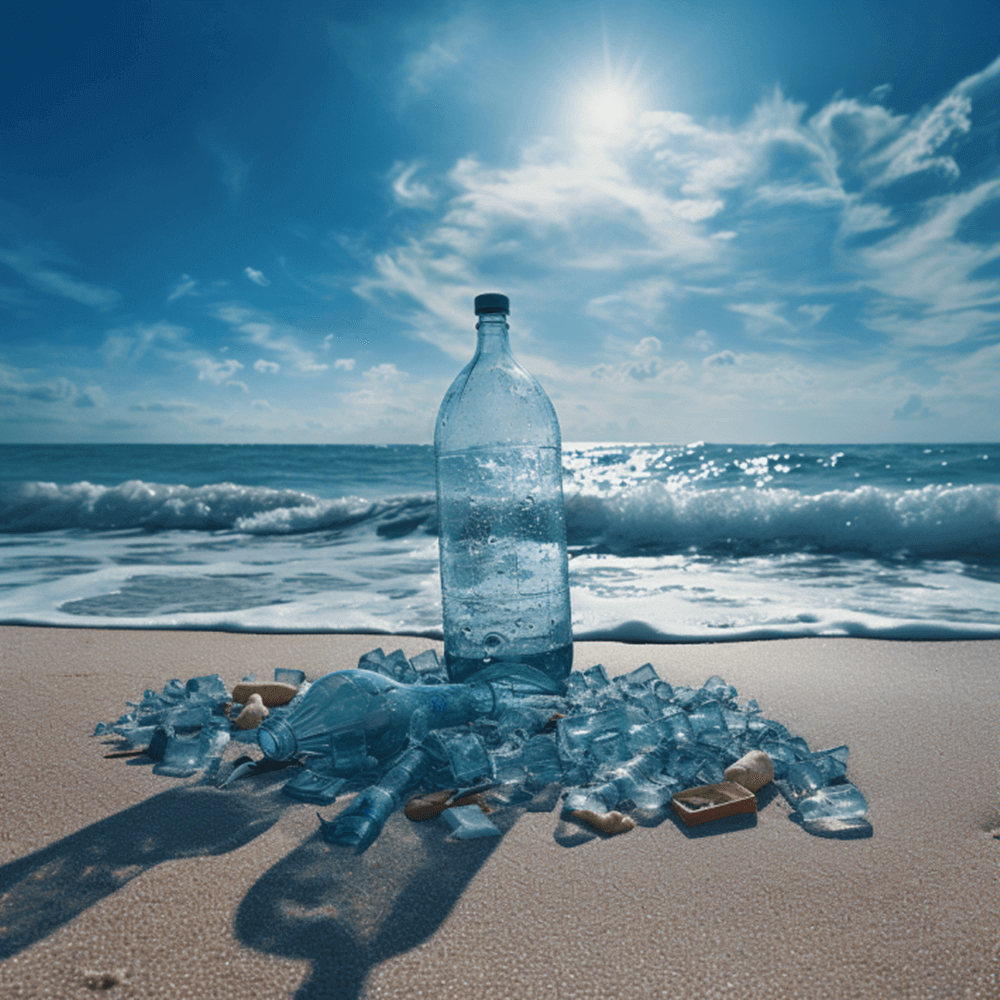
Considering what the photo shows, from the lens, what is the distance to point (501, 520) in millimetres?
2459

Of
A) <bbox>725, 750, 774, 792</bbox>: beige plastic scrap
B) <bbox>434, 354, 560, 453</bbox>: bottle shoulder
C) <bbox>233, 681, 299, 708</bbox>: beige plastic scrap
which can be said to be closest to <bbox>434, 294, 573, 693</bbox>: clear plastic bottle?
<bbox>434, 354, 560, 453</bbox>: bottle shoulder

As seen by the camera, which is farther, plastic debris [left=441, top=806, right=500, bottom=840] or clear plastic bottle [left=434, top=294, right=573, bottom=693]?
clear plastic bottle [left=434, top=294, right=573, bottom=693]

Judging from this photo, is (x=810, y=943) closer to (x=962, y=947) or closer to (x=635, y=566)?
(x=962, y=947)

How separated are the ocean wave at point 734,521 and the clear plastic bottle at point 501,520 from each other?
13.5 feet

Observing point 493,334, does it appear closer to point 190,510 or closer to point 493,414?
point 493,414

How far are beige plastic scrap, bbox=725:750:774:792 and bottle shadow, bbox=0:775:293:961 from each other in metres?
0.99

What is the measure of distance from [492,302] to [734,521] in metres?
5.83

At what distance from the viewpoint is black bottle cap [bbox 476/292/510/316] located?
2.10m

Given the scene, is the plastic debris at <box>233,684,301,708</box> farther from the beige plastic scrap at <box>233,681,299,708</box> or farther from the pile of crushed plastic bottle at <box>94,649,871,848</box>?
the pile of crushed plastic bottle at <box>94,649,871,848</box>

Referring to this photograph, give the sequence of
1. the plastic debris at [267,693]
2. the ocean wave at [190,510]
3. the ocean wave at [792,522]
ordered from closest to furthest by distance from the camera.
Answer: the plastic debris at [267,693]
the ocean wave at [792,522]
the ocean wave at [190,510]

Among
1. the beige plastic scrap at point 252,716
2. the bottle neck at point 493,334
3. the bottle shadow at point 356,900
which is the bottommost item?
the bottle shadow at point 356,900

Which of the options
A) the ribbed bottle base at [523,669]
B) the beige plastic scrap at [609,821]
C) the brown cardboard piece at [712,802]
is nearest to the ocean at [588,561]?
the ribbed bottle base at [523,669]

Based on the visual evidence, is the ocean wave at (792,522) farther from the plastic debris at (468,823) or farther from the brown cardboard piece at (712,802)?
the plastic debris at (468,823)

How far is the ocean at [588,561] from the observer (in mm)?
3387
